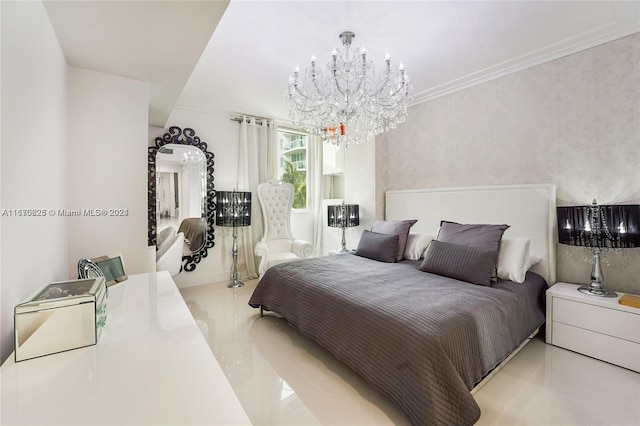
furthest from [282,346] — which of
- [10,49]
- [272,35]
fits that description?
[272,35]

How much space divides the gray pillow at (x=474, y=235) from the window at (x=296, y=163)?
2.82 m

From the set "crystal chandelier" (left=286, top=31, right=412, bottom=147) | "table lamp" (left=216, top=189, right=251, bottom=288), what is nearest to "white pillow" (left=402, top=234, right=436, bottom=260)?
"crystal chandelier" (left=286, top=31, right=412, bottom=147)

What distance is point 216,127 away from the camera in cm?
416

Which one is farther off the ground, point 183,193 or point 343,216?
point 183,193

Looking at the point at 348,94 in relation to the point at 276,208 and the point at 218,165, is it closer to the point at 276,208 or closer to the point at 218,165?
the point at 276,208

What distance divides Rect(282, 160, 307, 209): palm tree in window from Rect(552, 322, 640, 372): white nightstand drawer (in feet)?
12.7

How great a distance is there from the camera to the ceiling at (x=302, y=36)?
1.32 metres

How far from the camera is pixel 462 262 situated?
2395mm

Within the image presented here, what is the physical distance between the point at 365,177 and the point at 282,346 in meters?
2.77

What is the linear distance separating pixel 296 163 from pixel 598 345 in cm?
447

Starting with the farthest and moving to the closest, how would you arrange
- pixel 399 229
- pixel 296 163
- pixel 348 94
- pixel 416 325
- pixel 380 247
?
pixel 296 163 < pixel 399 229 < pixel 380 247 < pixel 348 94 < pixel 416 325

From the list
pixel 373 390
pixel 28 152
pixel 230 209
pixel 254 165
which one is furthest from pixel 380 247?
pixel 28 152

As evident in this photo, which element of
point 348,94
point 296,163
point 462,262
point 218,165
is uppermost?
point 348,94

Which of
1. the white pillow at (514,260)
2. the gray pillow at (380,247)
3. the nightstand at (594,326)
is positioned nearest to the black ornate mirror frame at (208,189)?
the gray pillow at (380,247)
